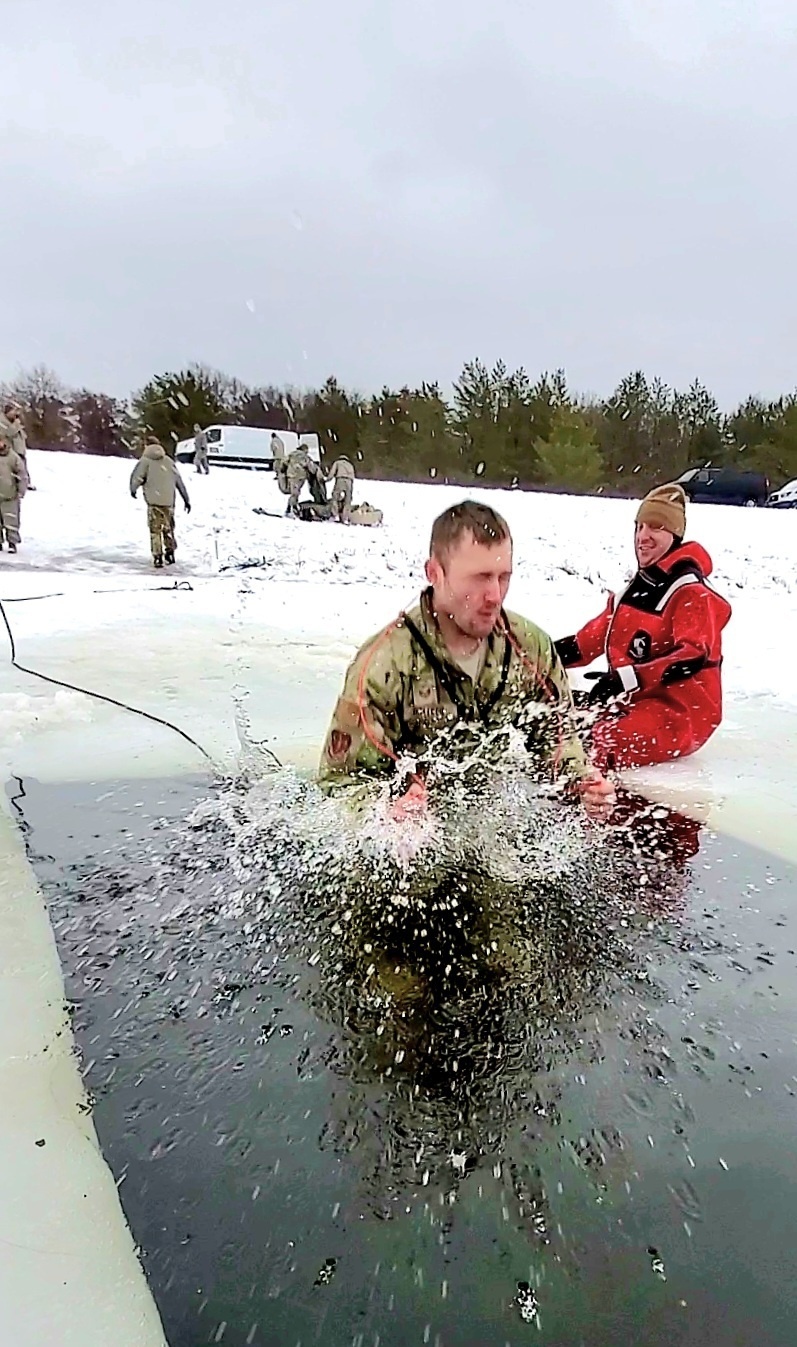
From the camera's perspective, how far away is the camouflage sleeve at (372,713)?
328 centimetres

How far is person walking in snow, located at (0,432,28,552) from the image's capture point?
13.6 m

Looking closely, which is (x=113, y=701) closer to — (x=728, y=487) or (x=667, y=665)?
(x=667, y=665)

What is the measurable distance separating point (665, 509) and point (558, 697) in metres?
1.63

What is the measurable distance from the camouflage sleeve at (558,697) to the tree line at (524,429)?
21.7m

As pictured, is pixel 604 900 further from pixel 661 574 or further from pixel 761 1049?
pixel 661 574

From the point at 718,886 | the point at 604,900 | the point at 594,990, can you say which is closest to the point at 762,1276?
the point at 594,990

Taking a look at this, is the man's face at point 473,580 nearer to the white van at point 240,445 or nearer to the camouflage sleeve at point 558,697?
the camouflage sleeve at point 558,697

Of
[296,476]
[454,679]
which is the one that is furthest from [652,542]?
[296,476]

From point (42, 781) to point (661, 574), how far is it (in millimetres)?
3178

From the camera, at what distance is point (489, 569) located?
120 inches

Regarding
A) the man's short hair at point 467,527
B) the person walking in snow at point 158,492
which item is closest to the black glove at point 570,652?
the man's short hair at point 467,527

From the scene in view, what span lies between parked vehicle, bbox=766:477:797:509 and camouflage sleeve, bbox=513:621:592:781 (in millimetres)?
26461

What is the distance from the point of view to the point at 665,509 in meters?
4.77

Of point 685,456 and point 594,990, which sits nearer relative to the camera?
point 594,990
